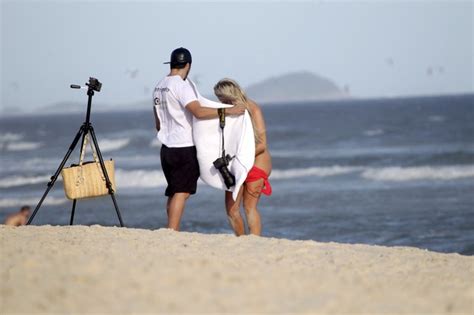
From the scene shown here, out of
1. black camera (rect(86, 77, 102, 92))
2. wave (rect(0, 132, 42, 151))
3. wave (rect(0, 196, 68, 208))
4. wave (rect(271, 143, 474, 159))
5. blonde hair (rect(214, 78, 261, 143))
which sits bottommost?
wave (rect(0, 132, 42, 151))

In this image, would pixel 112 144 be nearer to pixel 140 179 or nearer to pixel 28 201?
pixel 140 179

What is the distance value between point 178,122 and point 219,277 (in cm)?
222

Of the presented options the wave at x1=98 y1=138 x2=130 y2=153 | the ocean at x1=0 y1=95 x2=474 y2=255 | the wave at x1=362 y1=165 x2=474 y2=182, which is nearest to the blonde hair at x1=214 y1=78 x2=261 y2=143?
the ocean at x1=0 y1=95 x2=474 y2=255

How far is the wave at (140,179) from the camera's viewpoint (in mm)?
25100

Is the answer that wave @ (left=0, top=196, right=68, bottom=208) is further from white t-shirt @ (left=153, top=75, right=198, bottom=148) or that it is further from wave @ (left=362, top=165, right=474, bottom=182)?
white t-shirt @ (left=153, top=75, right=198, bottom=148)

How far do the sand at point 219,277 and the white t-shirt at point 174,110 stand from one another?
80cm

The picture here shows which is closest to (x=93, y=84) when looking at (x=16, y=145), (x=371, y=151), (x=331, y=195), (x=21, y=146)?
(x=331, y=195)

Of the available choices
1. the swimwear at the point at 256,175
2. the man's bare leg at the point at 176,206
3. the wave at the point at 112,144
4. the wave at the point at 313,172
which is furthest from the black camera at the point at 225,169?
the wave at the point at 112,144

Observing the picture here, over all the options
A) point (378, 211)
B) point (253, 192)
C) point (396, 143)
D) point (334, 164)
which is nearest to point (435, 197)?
point (378, 211)

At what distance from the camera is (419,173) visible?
2431 cm

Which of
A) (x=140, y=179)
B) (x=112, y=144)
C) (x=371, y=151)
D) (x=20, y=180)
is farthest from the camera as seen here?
(x=112, y=144)

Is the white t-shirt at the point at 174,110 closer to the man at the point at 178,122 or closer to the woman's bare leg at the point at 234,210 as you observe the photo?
the man at the point at 178,122

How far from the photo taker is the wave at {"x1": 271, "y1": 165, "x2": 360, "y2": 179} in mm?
25703

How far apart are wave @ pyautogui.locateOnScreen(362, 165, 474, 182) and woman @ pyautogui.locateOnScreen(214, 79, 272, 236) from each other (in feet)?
51.4
